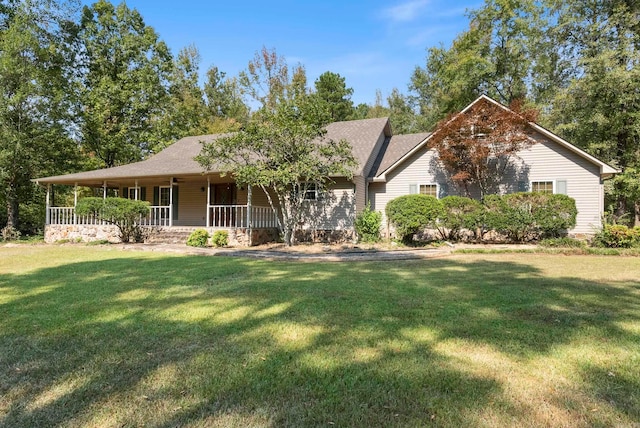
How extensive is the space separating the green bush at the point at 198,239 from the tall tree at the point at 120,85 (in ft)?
47.5

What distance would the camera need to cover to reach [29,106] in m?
18.7

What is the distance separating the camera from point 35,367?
2836mm

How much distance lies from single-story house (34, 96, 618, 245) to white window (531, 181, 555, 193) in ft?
0.11

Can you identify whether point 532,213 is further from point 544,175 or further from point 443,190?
point 443,190

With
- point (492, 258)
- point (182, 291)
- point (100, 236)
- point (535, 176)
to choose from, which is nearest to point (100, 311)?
point (182, 291)

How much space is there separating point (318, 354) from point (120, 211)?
13489 mm

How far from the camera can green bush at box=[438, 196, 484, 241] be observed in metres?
13.1

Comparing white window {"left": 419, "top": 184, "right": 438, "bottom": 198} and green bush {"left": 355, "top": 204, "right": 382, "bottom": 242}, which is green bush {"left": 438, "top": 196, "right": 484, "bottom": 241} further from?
green bush {"left": 355, "top": 204, "right": 382, "bottom": 242}

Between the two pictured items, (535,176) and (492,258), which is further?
(535,176)

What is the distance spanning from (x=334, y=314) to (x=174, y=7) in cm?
1615

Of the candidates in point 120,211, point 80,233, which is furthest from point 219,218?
point 80,233

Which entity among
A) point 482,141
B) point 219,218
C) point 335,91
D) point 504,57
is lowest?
point 219,218

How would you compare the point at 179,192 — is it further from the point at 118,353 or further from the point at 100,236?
the point at 118,353

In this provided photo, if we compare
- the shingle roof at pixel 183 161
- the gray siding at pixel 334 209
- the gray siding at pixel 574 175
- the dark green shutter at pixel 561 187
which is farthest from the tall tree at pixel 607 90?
the gray siding at pixel 334 209
